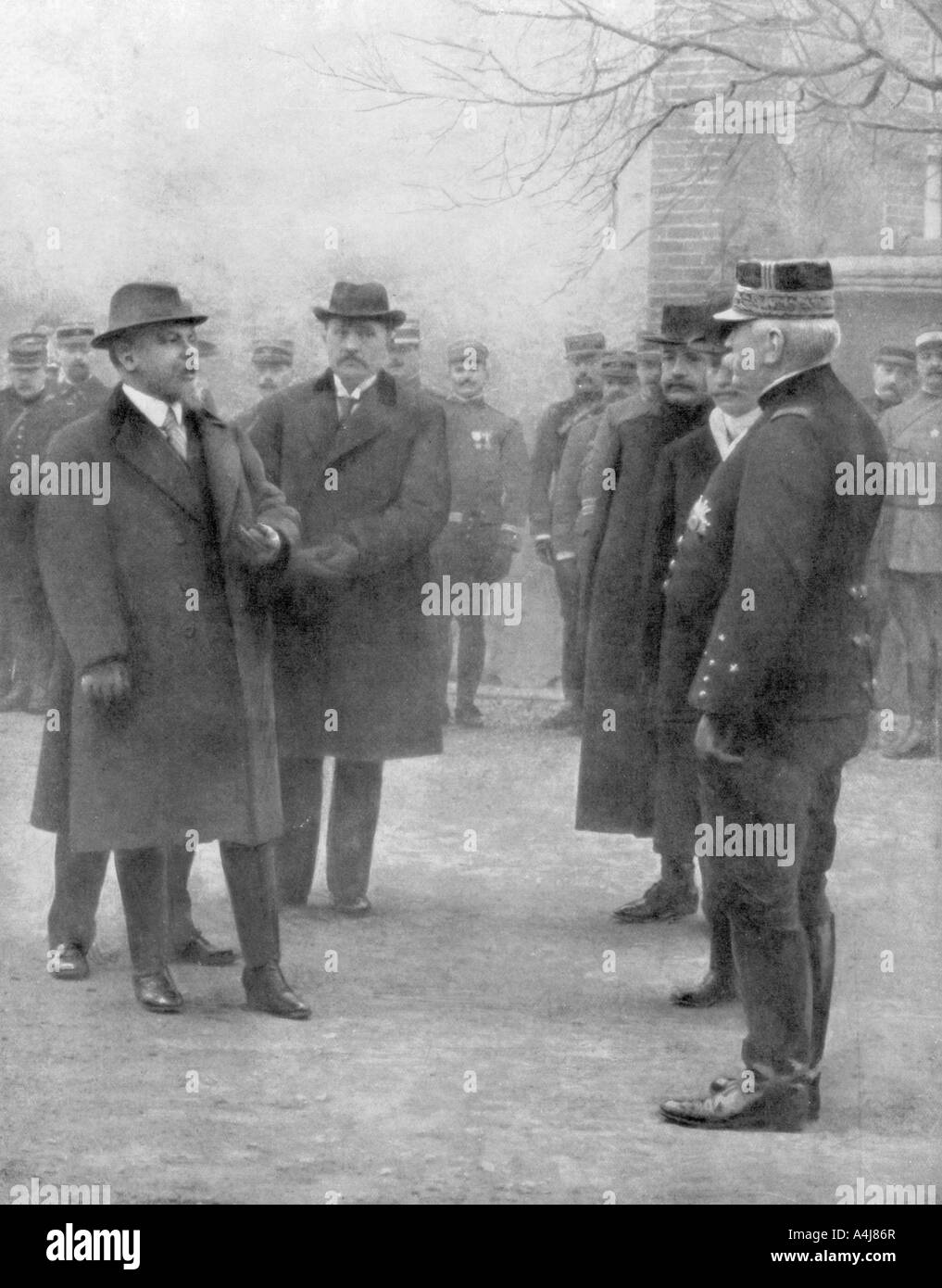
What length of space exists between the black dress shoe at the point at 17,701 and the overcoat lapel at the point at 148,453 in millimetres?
5199

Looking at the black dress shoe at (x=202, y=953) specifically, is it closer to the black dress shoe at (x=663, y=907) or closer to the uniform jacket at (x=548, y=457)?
the black dress shoe at (x=663, y=907)

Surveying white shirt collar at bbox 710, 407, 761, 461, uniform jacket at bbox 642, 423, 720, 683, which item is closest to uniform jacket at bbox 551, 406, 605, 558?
uniform jacket at bbox 642, 423, 720, 683

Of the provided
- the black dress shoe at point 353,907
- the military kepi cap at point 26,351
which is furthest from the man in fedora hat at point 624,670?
the military kepi cap at point 26,351

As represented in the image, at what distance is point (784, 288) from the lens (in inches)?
175

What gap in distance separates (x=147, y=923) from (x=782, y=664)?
2.16m

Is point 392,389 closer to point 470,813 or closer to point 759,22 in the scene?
point 470,813

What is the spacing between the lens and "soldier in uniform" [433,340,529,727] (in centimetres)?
1096

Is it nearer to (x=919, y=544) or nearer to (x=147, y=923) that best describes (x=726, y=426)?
(x=147, y=923)

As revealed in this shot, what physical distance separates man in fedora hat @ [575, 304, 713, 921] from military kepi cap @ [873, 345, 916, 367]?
167 inches

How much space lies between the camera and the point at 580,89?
428 inches

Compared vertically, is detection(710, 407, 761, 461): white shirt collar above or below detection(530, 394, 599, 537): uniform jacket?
above

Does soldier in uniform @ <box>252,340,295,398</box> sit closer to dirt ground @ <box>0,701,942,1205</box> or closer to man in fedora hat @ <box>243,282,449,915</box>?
dirt ground @ <box>0,701,942,1205</box>

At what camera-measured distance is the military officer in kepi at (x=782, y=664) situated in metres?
4.41

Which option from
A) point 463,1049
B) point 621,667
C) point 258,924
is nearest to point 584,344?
point 621,667
